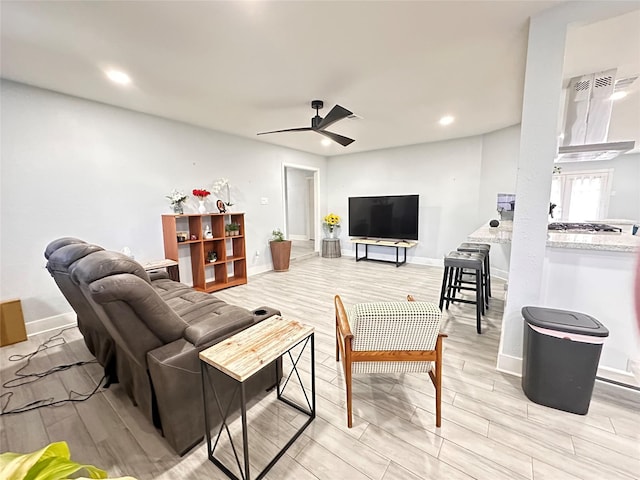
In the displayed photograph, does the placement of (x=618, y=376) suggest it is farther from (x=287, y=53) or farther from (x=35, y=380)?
(x=35, y=380)

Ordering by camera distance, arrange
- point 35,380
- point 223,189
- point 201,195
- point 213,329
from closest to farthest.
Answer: point 213,329
point 35,380
point 201,195
point 223,189

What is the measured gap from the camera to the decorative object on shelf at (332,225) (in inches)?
248

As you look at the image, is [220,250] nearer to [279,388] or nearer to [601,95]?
[279,388]

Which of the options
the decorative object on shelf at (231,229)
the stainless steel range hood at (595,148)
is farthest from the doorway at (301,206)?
the stainless steel range hood at (595,148)

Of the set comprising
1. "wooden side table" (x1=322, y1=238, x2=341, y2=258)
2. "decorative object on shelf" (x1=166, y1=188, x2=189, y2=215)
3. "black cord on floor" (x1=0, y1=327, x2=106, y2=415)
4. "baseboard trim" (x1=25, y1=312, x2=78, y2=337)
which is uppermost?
"decorative object on shelf" (x1=166, y1=188, x2=189, y2=215)

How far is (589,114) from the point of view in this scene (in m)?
2.58

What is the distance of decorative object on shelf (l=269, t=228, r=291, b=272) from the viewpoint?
5.01 meters

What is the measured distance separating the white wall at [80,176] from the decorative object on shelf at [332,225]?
9.27 feet

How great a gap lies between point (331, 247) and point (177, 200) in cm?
364

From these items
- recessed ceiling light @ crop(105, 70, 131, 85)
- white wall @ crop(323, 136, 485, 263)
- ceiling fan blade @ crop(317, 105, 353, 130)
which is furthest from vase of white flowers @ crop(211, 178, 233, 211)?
white wall @ crop(323, 136, 485, 263)

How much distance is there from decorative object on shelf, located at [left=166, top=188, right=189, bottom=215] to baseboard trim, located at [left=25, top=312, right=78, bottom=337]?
5.39 ft

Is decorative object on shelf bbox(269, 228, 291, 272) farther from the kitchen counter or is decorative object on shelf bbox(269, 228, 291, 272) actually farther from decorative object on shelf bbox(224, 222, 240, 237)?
the kitchen counter

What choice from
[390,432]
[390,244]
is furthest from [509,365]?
[390,244]

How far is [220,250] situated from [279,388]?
2.80 m
